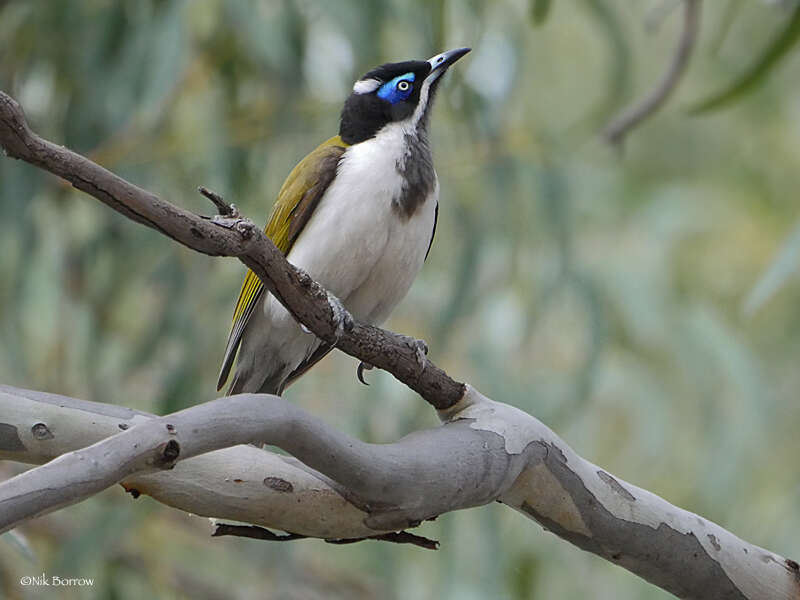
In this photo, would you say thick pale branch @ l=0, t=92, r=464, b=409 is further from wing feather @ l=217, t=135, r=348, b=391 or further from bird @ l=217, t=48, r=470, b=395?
wing feather @ l=217, t=135, r=348, b=391

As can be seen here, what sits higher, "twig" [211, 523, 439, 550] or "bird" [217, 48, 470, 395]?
"bird" [217, 48, 470, 395]

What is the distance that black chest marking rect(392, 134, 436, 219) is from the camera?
3.02 metres

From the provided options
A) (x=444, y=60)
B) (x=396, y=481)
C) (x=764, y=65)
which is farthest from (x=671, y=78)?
(x=396, y=481)

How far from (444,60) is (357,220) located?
0.59 m

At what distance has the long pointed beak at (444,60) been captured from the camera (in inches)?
129

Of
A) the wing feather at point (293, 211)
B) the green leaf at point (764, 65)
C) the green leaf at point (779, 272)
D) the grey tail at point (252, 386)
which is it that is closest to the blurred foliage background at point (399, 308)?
the green leaf at point (764, 65)

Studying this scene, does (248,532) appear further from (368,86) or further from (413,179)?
(368,86)

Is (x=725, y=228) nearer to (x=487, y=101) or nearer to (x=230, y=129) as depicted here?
(x=487, y=101)

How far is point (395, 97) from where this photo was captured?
10.9ft

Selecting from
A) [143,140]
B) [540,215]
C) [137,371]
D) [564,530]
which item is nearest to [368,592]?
[137,371]

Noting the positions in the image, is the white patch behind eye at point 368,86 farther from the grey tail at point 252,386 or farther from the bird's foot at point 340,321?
the bird's foot at point 340,321

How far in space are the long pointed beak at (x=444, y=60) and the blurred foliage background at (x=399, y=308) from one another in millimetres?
167

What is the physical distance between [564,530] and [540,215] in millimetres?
2382

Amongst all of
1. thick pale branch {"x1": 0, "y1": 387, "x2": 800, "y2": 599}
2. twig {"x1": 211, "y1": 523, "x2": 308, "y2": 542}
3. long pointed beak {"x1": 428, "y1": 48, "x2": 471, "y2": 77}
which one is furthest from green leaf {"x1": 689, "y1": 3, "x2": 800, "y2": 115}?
twig {"x1": 211, "y1": 523, "x2": 308, "y2": 542}
